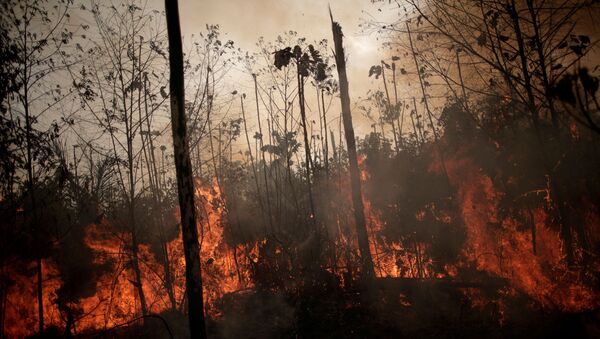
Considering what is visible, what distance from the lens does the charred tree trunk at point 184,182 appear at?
5867mm

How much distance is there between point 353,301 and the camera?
938 cm

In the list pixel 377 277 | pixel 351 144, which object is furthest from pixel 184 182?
pixel 377 277

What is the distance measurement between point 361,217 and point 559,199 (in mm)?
5406

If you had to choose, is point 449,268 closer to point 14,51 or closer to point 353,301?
point 353,301

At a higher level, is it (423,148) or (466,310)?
(423,148)

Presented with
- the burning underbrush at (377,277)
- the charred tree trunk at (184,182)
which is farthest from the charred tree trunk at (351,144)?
the charred tree trunk at (184,182)

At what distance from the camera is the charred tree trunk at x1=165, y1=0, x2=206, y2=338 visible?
5867mm

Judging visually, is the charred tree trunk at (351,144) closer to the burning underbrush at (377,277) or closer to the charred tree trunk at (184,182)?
the burning underbrush at (377,277)

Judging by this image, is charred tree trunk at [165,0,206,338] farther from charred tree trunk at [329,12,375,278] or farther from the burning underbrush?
charred tree trunk at [329,12,375,278]

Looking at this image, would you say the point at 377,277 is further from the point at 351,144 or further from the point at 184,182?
the point at 184,182

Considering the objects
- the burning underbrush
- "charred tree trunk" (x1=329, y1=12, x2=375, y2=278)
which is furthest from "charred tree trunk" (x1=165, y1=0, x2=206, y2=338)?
"charred tree trunk" (x1=329, y1=12, x2=375, y2=278)

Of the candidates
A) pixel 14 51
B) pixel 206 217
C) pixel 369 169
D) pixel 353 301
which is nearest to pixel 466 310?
pixel 353 301

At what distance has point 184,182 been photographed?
19.7ft

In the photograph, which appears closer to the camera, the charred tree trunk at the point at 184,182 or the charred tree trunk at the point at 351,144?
the charred tree trunk at the point at 184,182
